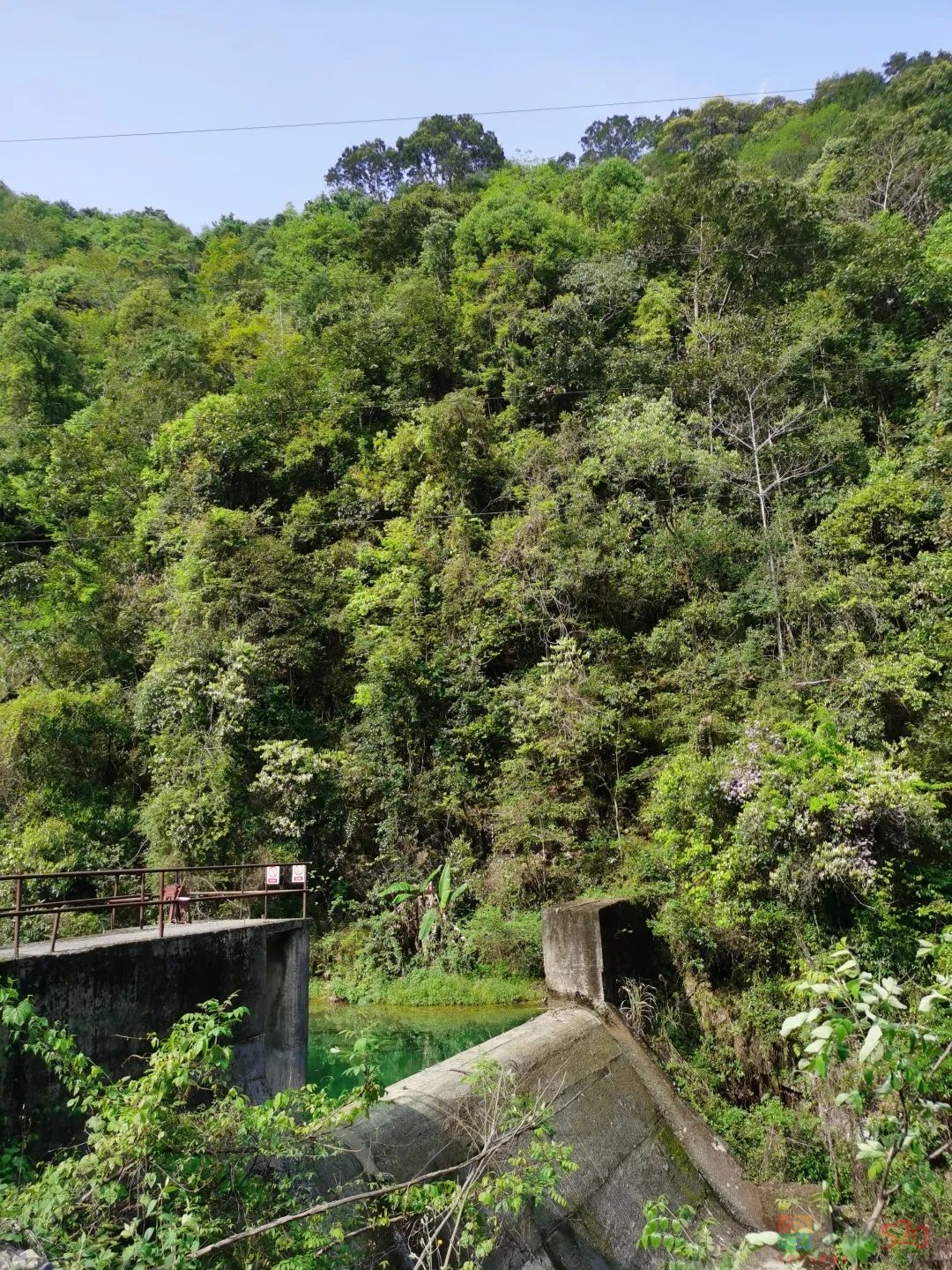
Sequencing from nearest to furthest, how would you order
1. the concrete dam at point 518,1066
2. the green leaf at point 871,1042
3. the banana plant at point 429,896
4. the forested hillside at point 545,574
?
1. the green leaf at point 871,1042
2. the concrete dam at point 518,1066
3. the forested hillside at point 545,574
4. the banana plant at point 429,896

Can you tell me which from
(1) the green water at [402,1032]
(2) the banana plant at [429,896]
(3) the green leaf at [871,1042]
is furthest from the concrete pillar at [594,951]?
(3) the green leaf at [871,1042]

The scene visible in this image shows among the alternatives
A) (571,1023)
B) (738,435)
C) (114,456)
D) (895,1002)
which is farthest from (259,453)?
(895,1002)

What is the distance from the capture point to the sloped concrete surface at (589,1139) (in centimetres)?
623

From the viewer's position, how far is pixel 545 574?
53.9 ft

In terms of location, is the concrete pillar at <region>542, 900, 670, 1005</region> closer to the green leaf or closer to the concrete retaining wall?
the concrete retaining wall

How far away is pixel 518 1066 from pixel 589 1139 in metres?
0.90

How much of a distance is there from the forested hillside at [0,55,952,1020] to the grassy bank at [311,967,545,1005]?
1381 millimetres

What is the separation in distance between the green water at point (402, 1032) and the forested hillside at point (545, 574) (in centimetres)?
197

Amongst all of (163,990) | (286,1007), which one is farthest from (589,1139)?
(163,990)

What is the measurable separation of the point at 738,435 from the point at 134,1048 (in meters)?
16.2

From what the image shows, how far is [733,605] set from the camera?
14906mm

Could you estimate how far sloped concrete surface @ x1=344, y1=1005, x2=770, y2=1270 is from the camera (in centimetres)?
623

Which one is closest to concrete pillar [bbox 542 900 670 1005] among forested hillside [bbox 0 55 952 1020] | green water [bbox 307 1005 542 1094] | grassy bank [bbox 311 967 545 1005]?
forested hillside [bbox 0 55 952 1020]

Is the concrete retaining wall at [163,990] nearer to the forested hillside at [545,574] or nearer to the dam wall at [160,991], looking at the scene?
the dam wall at [160,991]
